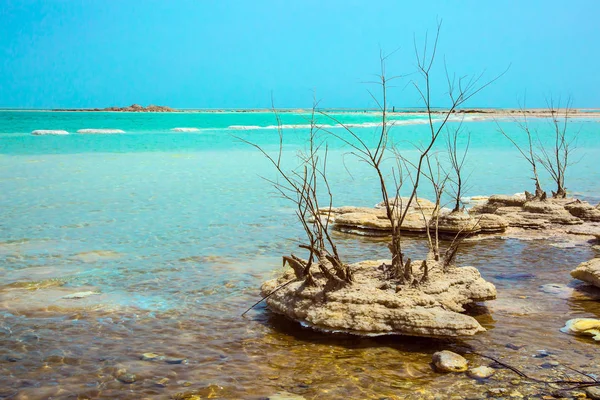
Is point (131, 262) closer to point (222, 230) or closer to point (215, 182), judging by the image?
point (222, 230)

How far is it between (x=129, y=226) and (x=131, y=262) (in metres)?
2.50

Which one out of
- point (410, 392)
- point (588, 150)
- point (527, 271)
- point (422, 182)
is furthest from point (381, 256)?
point (588, 150)

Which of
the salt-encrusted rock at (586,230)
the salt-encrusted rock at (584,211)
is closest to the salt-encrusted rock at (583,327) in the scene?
the salt-encrusted rock at (586,230)

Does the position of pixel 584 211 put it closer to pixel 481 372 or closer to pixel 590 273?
pixel 590 273

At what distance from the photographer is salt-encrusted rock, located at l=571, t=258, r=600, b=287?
6.77 metres

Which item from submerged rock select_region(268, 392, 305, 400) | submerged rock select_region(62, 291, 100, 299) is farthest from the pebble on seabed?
submerged rock select_region(62, 291, 100, 299)

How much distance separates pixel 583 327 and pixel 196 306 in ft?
12.4

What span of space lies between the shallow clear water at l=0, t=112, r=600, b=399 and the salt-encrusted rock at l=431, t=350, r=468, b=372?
0.32ft

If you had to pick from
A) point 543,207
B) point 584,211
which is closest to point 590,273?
point 543,207

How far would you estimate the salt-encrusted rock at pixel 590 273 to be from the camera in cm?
677

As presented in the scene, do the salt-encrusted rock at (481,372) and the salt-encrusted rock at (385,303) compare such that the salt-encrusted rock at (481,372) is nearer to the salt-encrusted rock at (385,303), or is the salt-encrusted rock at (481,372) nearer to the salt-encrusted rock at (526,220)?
the salt-encrusted rock at (385,303)

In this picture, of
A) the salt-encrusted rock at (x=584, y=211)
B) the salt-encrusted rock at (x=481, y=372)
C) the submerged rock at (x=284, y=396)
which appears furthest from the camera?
the salt-encrusted rock at (x=584, y=211)

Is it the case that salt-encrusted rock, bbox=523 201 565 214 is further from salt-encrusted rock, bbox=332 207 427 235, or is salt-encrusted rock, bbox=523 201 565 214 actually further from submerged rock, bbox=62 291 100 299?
submerged rock, bbox=62 291 100 299

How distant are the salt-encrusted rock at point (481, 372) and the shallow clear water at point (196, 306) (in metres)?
0.13
